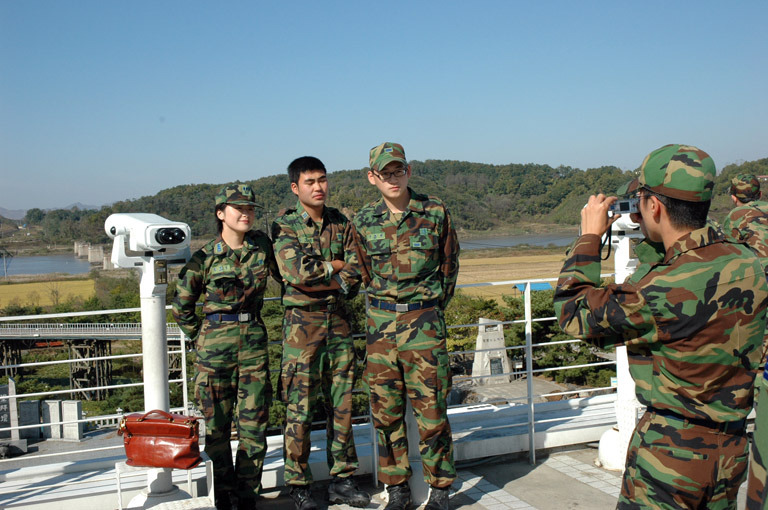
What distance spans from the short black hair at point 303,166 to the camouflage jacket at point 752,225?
2.41 metres

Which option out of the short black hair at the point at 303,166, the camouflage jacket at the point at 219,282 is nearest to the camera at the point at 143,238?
the camouflage jacket at the point at 219,282

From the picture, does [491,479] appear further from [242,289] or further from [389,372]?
[242,289]

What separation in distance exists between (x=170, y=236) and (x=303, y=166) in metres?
0.81

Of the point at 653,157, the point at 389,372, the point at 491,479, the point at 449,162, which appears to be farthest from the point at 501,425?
the point at 449,162

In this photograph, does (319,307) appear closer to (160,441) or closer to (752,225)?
(160,441)

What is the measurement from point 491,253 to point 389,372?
124 m

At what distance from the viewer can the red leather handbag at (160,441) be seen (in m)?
3.04

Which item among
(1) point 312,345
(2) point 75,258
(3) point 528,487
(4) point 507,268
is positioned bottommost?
(4) point 507,268

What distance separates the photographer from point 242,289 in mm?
3475

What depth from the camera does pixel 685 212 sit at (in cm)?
196

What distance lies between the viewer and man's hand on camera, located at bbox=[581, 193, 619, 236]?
2053 millimetres

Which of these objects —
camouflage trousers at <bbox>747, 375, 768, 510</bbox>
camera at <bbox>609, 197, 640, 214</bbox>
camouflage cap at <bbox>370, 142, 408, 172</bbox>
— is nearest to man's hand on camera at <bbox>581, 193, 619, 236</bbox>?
camera at <bbox>609, 197, 640, 214</bbox>

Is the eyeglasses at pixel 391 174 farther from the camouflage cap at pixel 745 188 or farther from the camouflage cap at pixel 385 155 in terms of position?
the camouflage cap at pixel 745 188

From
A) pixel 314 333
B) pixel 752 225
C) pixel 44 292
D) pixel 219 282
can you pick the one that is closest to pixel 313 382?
pixel 314 333
